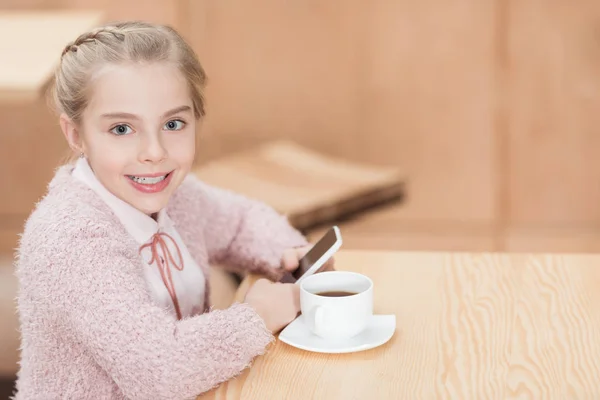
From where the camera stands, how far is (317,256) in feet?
3.98

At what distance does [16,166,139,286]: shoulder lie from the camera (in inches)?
39.4

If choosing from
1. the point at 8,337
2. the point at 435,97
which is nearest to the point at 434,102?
the point at 435,97

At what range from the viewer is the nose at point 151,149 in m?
1.07

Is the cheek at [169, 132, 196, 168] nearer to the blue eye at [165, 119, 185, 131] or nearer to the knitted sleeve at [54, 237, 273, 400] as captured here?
the blue eye at [165, 119, 185, 131]

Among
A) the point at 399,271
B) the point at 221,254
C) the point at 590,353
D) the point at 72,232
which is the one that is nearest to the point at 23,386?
the point at 72,232

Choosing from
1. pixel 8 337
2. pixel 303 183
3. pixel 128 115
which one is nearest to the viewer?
pixel 128 115

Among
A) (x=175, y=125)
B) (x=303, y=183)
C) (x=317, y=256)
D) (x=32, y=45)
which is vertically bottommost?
(x=303, y=183)

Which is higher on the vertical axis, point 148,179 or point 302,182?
point 148,179

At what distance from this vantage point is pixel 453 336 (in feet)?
3.45

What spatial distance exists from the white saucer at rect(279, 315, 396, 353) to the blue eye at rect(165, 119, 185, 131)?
0.30 meters

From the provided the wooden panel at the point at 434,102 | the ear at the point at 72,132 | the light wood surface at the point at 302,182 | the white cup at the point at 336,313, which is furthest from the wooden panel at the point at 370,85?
the white cup at the point at 336,313

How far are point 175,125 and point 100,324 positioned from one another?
31 cm

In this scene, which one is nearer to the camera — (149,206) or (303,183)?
(149,206)

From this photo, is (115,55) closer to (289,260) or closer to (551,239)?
(289,260)
